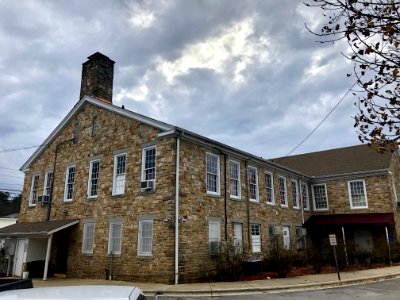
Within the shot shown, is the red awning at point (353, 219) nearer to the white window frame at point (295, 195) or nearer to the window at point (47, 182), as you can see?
the white window frame at point (295, 195)

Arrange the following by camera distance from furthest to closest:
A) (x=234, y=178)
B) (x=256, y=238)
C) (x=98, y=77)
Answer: (x=98, y=77), (x=256, y=238), (x=234, y=178)

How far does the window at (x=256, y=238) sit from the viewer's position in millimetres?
19984

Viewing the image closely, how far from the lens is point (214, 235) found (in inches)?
677

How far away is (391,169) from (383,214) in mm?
4383

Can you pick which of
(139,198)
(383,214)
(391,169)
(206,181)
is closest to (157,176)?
(139,198)

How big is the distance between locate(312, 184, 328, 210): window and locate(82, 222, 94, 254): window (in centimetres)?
1771

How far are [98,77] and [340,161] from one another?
20.4 metres

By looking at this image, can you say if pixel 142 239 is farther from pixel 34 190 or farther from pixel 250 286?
pixel 34 190

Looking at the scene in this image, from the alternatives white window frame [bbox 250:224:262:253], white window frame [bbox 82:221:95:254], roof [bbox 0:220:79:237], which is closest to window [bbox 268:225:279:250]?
white window frame [bbox 250:224:262:253]

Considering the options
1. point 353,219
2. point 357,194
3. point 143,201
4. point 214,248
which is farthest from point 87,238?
point 357,194

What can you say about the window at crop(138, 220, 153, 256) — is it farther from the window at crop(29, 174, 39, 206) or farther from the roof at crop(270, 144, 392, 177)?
the roof at crop(270, 144, 392, 177)

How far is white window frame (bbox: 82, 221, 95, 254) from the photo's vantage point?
18114 mm

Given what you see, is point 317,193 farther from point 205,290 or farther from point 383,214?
point 205,290

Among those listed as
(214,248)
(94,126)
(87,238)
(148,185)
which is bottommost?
(214,248)
